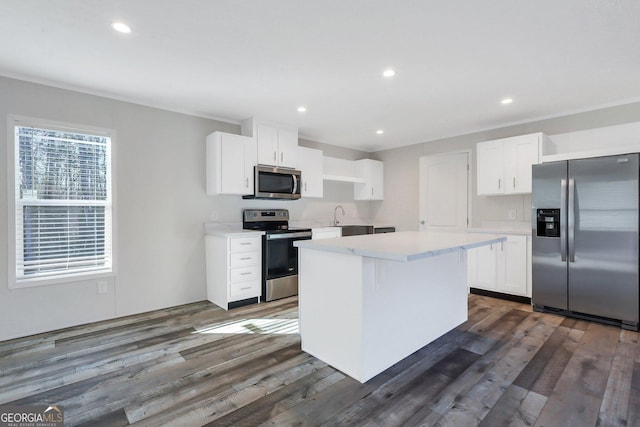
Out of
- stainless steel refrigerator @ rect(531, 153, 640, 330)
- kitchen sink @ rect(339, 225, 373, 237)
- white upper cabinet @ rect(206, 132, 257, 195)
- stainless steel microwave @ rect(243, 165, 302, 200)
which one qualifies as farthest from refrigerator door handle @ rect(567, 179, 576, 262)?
white upper cabinet @ rect(206, 132, 257, 195)

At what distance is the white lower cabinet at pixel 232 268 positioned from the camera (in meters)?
3.58

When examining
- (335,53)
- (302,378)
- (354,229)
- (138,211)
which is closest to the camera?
(302,378)

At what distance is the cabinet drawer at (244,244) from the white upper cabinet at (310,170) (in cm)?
108

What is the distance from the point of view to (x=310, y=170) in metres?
4.60

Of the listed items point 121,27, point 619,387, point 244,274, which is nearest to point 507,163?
point 619,387

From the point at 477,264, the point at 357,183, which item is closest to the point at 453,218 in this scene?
the point at 477,264

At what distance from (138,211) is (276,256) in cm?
164

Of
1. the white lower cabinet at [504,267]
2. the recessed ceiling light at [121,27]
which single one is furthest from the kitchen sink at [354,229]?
the recessed ceiling light at [121,27]

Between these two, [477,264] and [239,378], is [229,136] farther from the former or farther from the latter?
[477,264]

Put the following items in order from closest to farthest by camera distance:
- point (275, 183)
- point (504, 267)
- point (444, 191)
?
point (504, 267) → point (275, 183) → point (444, 191)

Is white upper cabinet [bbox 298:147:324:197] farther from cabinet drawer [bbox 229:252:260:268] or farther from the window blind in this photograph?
the window blind

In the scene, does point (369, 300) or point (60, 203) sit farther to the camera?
point (60, 203)

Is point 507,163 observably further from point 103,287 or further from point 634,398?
point 103,287

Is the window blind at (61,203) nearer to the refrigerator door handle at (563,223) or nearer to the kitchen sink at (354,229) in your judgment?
the kitchen sink at (354,229)
